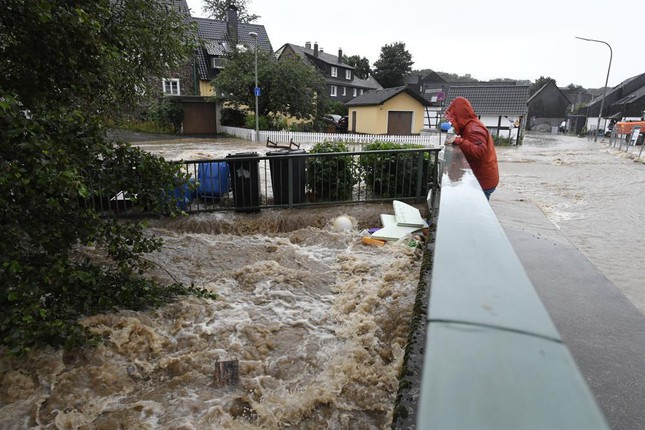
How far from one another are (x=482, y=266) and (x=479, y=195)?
155 centimetres

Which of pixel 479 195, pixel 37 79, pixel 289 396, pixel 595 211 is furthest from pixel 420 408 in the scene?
pixel 595 211

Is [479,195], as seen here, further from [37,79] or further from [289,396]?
[37,79]

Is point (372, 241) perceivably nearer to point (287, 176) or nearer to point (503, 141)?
point (287, 176)

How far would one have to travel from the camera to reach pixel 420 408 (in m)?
0.77

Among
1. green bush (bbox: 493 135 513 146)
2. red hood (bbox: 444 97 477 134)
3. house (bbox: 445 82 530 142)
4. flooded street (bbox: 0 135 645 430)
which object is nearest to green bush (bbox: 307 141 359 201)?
flooded street (bbox: 0 135 645 430)

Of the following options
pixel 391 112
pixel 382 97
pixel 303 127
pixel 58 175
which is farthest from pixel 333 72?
pixel 58 175

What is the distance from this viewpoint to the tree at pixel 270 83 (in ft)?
94.5

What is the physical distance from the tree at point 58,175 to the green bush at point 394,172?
4.82 metres

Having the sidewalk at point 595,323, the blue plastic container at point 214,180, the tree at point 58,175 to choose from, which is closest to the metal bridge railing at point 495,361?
the sidewalk at point 595,323

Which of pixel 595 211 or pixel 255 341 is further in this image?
pixel 595 211

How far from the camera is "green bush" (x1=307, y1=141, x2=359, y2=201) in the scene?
8.35m

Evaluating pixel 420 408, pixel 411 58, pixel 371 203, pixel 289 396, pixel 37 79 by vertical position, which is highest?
pixel 411 58

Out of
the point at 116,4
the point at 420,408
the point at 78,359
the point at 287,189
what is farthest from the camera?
the point at 287,189

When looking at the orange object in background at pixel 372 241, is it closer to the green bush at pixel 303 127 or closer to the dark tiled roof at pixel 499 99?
the green bush at pixel 303 127
